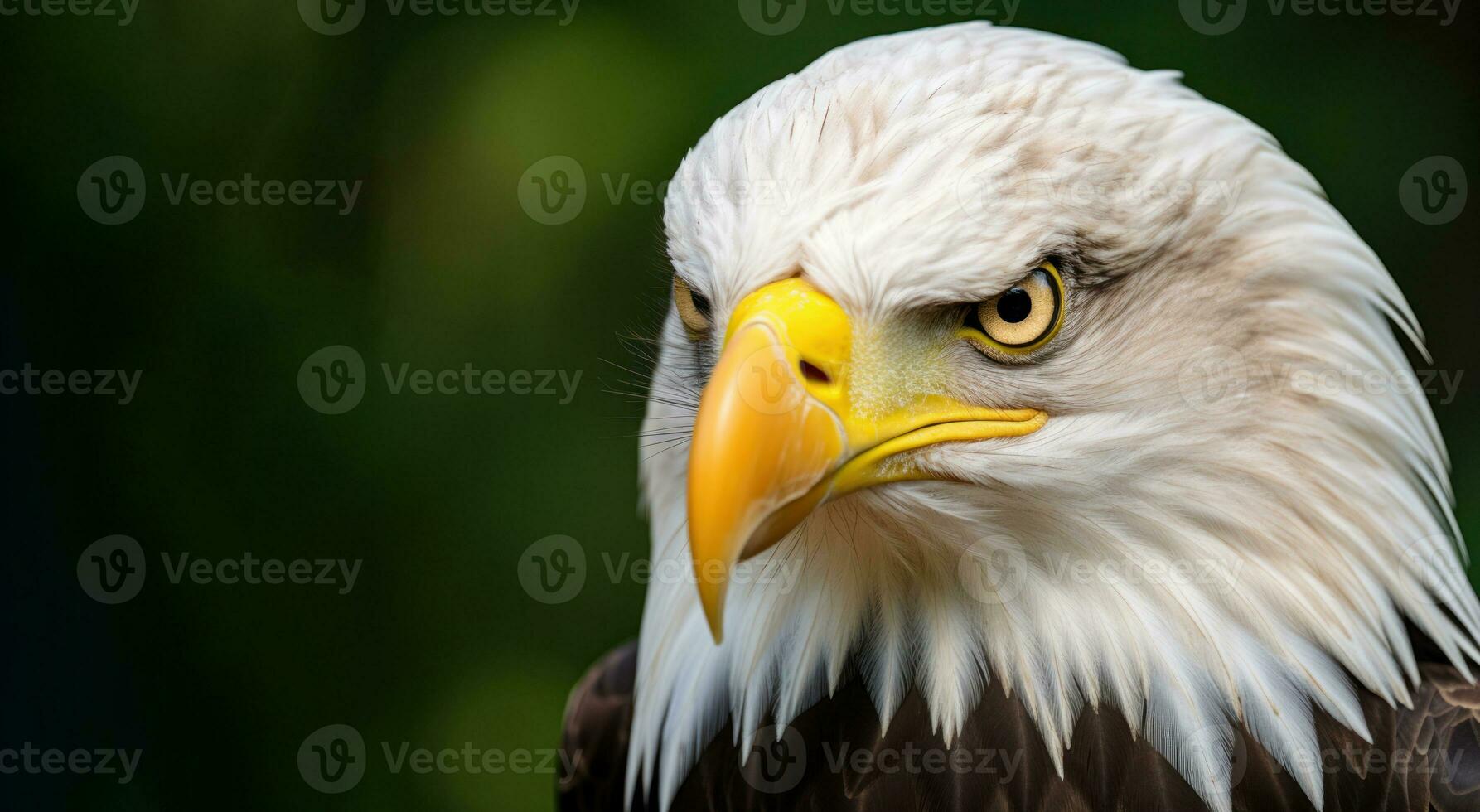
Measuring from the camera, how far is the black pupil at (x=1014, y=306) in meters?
1.11

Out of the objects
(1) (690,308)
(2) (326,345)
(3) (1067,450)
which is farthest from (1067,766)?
(2) (326,345)

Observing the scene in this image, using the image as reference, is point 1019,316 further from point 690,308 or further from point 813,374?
point 690,308

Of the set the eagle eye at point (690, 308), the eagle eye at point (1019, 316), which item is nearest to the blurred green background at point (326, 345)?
the eagle eye at point (690, 308)

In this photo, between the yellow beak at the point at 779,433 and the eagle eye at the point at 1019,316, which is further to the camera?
the eagle eye at the point at 1019,316

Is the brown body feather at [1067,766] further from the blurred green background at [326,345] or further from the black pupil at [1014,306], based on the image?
the blurred green background at [326,345]

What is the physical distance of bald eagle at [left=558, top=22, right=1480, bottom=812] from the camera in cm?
107

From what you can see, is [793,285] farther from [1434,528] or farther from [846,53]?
[1434,528]

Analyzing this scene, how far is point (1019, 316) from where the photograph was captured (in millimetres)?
1120

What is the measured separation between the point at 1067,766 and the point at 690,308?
0.60 metres

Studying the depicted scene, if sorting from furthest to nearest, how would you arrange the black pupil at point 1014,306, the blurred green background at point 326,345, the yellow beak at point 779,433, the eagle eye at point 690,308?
the blurred green background at point 326,345
the eagle eye at point 690,308
the black pupil at point 1014,306
the yellow beak at point 779,433

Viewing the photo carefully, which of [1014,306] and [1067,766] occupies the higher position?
[1014,306]

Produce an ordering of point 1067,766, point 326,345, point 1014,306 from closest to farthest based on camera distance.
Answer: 1. point 1014,306
2. point 1067,766
3. point 326,345

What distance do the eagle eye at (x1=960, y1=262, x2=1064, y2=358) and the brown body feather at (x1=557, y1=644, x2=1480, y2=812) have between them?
37cm

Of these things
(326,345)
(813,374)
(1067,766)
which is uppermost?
(813,374)
